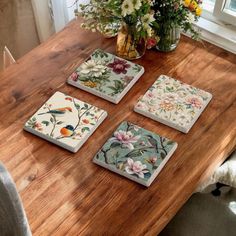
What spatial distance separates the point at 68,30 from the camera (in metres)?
1.57

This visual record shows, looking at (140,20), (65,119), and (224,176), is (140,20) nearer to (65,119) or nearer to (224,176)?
(65,119)

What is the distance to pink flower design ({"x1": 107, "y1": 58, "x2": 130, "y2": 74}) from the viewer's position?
4.54ft

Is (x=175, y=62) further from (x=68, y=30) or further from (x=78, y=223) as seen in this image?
(x=78, y=223)

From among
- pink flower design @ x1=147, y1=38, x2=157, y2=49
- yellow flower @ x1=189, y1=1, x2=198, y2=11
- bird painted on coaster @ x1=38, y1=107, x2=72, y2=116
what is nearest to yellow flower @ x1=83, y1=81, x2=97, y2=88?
bird painted on coaster @ x1=38, y1=107, x2=72, y2=116

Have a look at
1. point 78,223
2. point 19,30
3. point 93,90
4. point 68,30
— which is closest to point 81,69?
point 93,90

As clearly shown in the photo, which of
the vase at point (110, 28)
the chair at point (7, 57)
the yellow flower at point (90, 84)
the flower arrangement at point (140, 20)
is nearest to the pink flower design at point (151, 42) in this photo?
the flower arrangement at point (140, 20)

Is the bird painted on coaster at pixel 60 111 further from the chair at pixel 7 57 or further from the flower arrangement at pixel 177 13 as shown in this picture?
the chair at pixel 7 57

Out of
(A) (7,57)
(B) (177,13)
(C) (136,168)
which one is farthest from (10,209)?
(A) (7,57)

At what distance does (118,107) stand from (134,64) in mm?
165

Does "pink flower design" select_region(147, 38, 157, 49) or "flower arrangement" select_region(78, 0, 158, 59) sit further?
"pink flower design" select_region(147, 38, 157, 49)

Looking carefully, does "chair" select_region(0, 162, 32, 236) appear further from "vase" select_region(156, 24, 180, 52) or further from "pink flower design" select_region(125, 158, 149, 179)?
"vase" select_region(156, 24, 180, 52)

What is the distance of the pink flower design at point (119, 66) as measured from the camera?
1.39 meters

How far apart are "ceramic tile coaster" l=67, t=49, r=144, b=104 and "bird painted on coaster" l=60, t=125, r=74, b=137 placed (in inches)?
6.0

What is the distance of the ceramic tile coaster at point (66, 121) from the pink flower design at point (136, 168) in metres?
0.15
